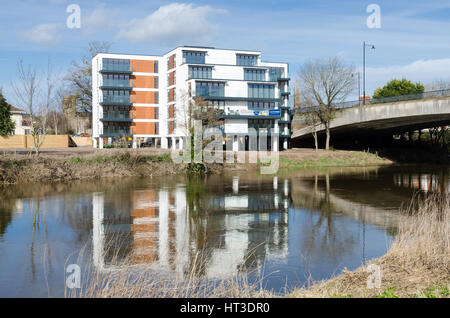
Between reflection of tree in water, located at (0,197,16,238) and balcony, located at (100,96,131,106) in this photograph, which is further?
balcony, located at (100,96,131,106)

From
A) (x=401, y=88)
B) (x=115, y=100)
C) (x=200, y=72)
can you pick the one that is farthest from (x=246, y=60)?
(x=401, y=88)

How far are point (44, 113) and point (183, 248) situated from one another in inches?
1064

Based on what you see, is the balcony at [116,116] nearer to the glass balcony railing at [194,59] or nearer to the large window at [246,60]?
the glass balcony railing at [194,59]

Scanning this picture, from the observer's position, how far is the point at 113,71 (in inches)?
2579

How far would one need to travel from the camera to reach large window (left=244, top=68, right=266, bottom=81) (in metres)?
66.1

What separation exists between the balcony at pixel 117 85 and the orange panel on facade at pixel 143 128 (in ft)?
18.1

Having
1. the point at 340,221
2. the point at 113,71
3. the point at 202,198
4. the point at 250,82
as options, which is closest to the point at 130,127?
the point at 113,71

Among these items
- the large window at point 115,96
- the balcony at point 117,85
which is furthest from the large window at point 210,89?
the large window at point 115,96

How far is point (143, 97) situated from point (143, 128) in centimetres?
468

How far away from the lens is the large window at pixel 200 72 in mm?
63109

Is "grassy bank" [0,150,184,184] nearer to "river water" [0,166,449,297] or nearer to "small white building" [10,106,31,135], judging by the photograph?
"river water" [0,166,449,297]

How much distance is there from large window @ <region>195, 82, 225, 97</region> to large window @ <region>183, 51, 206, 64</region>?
3.51 metres

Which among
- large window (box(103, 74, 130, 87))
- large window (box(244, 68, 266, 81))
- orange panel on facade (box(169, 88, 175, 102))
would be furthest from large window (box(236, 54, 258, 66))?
large window (box(103, 74, 130, 87))

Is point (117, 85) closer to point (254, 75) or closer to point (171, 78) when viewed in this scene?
point (171, 78)
